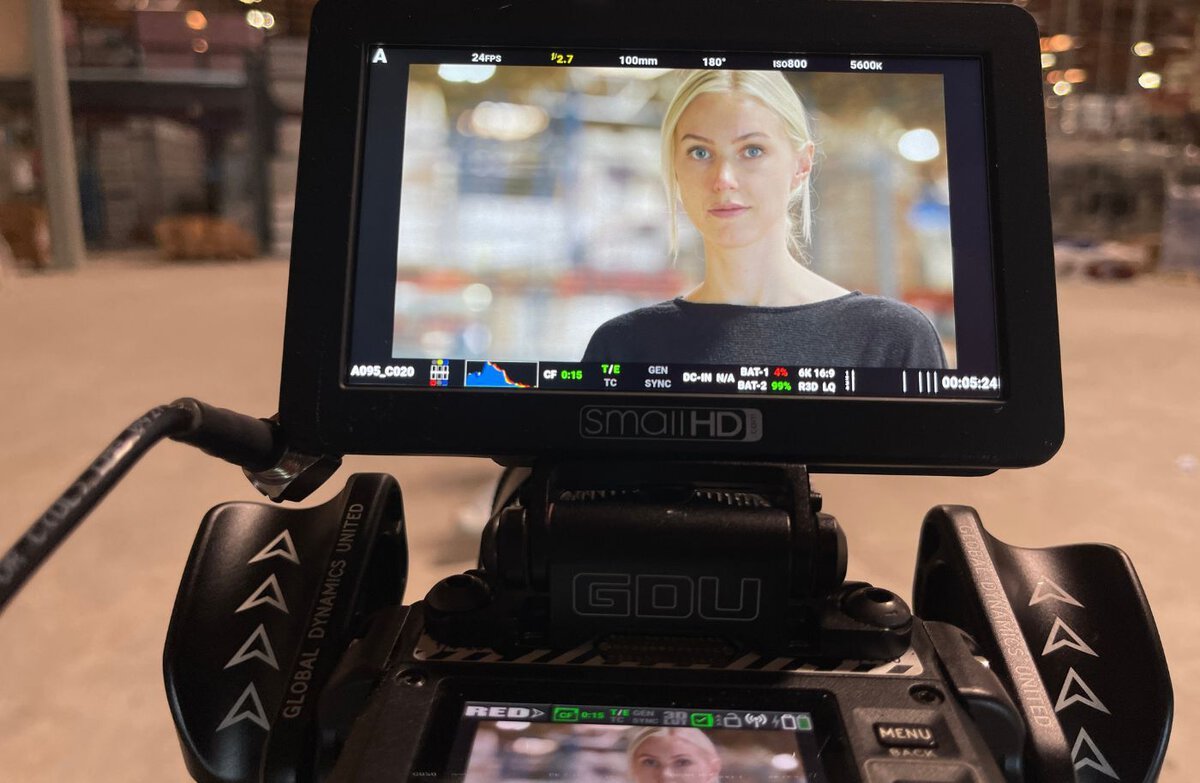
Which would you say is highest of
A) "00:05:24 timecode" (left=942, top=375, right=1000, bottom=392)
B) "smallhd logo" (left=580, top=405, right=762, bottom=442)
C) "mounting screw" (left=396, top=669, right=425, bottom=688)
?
"00:05:24 timecode" (left=942, top=375, right=1000, bottom=392)

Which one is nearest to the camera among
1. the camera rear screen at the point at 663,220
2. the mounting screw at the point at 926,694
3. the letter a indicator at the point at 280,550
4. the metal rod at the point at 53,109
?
the mounting screw at the point at 926,694

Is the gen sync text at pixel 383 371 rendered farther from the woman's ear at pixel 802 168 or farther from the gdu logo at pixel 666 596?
the woman's ear at pixel 802 168

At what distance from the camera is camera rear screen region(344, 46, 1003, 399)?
2.27ft

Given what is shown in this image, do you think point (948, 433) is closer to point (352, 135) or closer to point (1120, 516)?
point (352, 135)

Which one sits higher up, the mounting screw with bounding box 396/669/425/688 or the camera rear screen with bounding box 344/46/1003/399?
the camera rear screen with bounding box 344/46/1003/399

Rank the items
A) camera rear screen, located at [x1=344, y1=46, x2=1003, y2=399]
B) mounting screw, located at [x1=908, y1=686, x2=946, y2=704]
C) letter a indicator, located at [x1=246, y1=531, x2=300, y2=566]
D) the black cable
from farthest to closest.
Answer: letter a indicator, located at [x1=246, y1=531, x2=300, y2=566]
camera rear screen, located at [x1=344, y1=46, x2=1003, y2=399]
mounting screw, located at [x1=908, y1=686, x2=946, y2=704]
the black cable

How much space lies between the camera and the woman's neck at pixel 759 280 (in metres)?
0.71

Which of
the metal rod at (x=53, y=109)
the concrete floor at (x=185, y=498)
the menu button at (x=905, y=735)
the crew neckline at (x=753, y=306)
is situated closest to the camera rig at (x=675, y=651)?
the menu button at (x=905, y=735)

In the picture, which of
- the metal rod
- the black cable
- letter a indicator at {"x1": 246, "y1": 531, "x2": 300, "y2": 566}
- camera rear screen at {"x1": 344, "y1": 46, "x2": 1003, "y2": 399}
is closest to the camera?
the black cable

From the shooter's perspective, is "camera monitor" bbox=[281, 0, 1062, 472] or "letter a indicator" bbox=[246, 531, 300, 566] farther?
"letter a indicator" bbox=[246, 531, 300, 566]

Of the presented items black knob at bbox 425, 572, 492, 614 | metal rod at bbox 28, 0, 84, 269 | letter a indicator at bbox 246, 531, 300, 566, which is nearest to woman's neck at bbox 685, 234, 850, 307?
black knob at bbox 425, 572, 492, 614

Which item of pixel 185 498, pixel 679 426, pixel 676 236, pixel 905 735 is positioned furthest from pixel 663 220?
pixel 185 498

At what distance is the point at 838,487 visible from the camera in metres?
2.69

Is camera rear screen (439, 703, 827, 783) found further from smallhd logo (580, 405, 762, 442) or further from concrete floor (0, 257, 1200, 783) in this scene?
concrete floor (0, 257, 1200, 783)
